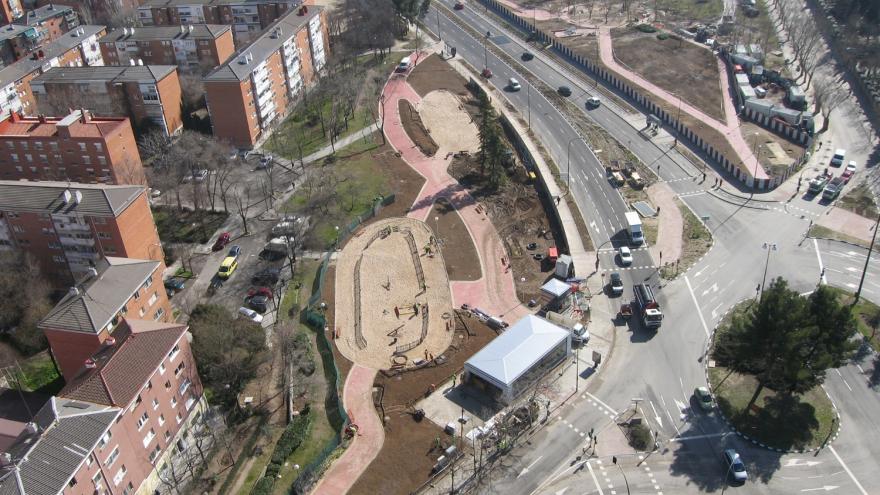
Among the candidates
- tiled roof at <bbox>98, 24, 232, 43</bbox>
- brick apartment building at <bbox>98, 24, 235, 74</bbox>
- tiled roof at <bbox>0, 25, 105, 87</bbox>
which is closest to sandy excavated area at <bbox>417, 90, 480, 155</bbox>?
brick apartment building at <bbox>98, 24, 235, 74</bbox>

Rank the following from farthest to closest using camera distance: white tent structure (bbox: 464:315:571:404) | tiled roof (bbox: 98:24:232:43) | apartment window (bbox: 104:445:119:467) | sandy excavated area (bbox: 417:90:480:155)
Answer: tiled roof (bbox: 98:24:232:43), sandy excavated area (bbox: 417:90:480:155), white tent structure (bbox: 464:315:571:404), apartment window (bbox: 104:445:119:467)

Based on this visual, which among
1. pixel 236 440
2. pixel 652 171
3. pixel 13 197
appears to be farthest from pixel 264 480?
pixel 652 171

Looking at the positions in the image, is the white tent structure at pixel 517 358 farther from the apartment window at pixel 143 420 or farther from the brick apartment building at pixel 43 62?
the brick apartment building at pixel 43 62

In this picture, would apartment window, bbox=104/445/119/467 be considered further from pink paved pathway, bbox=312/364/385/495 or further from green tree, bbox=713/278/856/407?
green tree, bbox=713/278/856/407

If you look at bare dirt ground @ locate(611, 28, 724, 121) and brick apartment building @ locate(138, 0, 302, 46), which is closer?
bare dirt ground @ locate(611, 28, 724, 121)

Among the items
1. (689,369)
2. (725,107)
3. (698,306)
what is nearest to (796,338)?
(689,369)

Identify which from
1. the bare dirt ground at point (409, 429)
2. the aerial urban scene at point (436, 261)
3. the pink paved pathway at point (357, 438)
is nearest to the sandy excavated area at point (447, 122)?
Result: the aerial urban scene at point (436, 261)

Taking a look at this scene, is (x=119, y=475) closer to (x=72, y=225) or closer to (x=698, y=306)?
(x=72, y=225)
